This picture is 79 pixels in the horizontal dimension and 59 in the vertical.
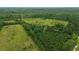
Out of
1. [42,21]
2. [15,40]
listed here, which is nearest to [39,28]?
[42,21]

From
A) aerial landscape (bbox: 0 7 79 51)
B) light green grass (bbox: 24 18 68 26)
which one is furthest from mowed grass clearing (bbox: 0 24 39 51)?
light green grass (bbox: 24 18 68 26)

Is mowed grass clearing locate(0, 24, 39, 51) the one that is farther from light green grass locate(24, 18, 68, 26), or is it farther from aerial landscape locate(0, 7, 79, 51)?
light green grass locate(24, 18, 68, 26)

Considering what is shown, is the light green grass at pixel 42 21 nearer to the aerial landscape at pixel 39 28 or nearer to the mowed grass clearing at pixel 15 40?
the aerial landscape at pixel 39 28

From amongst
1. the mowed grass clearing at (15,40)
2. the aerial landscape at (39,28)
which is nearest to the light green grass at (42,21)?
the aerial landscape at (39,28)

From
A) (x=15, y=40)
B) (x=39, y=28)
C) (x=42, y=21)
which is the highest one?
(x=42, y=21)

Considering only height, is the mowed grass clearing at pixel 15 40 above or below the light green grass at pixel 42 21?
below

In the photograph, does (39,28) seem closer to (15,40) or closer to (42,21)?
(42,21)
